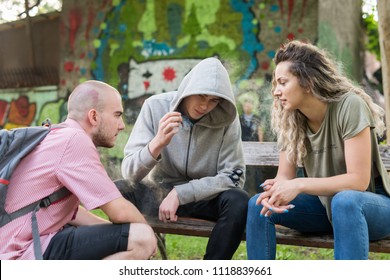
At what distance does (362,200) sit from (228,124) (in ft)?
3.92

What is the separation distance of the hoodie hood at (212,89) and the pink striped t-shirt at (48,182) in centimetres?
101

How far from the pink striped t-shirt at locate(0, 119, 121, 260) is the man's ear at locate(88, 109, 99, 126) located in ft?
0.78

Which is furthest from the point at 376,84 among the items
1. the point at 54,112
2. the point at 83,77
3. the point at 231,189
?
the point at 231,189

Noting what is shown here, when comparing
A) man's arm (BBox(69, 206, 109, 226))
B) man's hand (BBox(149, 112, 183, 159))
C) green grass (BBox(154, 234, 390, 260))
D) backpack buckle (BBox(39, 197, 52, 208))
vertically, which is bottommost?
green grass (BBox(154, 234, 390, 260))

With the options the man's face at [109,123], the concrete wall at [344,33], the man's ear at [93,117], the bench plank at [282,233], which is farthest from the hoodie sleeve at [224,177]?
the concrete wall at [344,33]

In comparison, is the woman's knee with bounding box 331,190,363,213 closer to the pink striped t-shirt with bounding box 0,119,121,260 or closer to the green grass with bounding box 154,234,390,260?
the pink striped t-shirt with bounding box 0,119,121,260

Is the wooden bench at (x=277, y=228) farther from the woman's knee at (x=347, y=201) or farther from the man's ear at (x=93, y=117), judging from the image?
the man's ear at (x=93, y=117)

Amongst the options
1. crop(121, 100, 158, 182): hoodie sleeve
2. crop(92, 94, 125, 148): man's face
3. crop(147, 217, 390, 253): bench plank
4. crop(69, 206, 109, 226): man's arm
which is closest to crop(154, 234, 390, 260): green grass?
crop(147, 217, 390, 253): bench plank

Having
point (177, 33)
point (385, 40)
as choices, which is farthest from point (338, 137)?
point (177, 33)

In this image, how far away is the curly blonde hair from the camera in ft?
9.98

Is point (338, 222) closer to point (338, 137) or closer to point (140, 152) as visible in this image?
point (338, 137)

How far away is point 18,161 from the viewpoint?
259 centimetres

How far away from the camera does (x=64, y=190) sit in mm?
2701

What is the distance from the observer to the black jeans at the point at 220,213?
313cm
